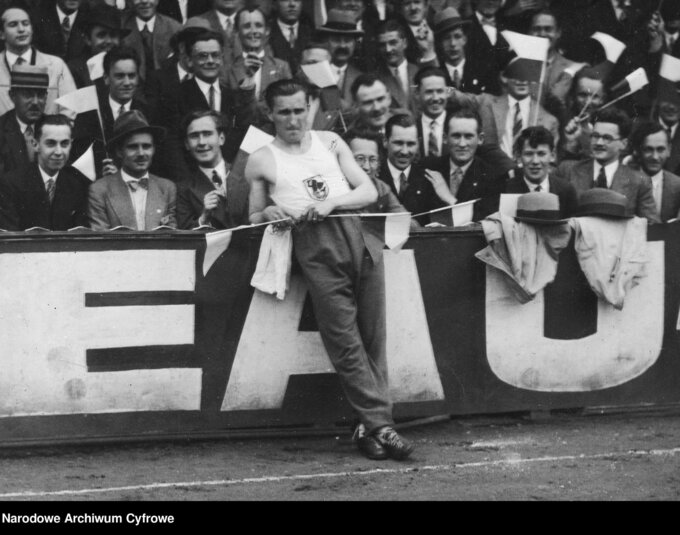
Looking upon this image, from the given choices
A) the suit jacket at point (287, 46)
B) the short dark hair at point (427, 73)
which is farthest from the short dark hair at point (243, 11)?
the short dark hair at point (427, 73)

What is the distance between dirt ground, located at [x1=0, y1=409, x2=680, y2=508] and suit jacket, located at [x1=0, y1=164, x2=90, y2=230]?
1.41 metres

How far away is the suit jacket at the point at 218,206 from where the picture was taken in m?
8.30

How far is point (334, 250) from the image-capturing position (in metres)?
7.65

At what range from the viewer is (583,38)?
34.5ft

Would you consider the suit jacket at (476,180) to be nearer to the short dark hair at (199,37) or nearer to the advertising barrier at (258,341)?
the advertising barrier at (258,341)

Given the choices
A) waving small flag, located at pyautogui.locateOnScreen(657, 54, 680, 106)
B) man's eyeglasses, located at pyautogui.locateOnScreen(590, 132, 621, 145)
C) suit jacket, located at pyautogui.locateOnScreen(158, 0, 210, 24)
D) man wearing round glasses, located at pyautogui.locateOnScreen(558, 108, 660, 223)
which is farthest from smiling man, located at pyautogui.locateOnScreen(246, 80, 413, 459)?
waving small flag, located at pyautogui.locateOnScreen(657, 54, 680, 106)

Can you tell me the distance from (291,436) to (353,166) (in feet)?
5.57

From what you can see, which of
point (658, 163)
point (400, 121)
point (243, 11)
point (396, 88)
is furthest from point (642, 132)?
point (243, 11)

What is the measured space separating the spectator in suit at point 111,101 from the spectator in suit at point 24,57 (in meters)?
0.23

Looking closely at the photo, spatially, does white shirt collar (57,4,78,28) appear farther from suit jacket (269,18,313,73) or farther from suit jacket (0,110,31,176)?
suit jacket (269,18,313,73)

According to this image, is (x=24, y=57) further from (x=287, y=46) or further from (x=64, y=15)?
(x=287, y=46)

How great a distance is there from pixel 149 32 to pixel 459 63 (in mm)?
2327
